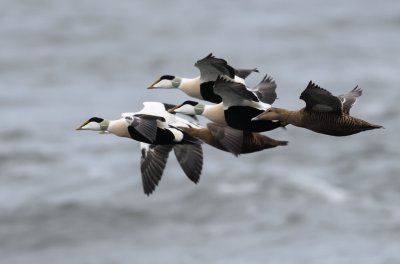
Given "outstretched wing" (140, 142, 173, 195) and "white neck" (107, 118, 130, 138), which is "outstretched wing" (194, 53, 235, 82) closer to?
"white neck" (107, 118, 130, 138)

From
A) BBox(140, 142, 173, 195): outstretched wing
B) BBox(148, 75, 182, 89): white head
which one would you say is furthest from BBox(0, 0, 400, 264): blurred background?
BBox(148, 75, 182, 89): white head

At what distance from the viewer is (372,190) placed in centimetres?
4519

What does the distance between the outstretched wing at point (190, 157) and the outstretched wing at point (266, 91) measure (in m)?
1.06

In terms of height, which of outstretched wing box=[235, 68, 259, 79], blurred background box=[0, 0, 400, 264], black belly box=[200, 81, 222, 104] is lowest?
black belly box=[200, 81, 222, 104]

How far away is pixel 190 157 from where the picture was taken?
18203mm

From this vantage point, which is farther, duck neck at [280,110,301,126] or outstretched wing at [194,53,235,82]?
outstretched wing at [194,53,235,82]

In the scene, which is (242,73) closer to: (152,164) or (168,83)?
(168,83)

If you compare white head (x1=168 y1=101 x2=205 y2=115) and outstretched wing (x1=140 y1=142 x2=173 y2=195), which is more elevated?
white head (x1=168 y1=101 x2=205 y2=115)

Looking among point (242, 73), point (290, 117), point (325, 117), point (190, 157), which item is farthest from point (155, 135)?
point (325, 117)

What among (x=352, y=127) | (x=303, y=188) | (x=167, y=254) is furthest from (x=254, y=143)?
(x=303, y=188)

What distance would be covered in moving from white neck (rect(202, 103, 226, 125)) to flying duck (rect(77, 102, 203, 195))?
423mm

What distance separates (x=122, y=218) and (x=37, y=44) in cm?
2565

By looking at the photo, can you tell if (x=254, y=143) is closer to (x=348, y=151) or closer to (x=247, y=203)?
(x=247, y=203)

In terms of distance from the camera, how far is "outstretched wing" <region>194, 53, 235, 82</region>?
16.8 m
